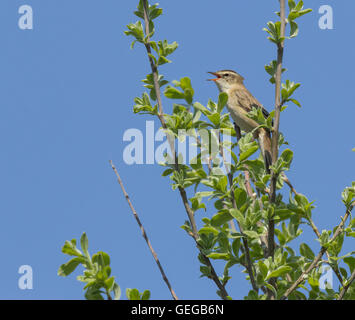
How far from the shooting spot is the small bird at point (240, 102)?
679 centimetres

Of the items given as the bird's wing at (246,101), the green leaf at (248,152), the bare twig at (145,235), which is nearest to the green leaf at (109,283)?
the bare twig at (145,235)

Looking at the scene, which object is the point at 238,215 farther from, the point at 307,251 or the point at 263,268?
the point at 307,251

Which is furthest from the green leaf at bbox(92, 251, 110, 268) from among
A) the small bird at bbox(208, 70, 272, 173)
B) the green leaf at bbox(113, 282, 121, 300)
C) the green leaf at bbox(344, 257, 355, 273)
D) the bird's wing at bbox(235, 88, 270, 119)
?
the bird's wing at bbox(235, 88, 270, 119)

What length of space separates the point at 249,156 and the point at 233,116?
3144mm

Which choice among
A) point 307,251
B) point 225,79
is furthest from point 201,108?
point 225,79

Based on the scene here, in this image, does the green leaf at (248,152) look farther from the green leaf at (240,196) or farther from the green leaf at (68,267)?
the green leaf at (68,267)

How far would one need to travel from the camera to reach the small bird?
679 cm

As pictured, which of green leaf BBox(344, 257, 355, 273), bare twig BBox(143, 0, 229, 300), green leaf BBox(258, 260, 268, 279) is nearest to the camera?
green leaf BBox(258, 260, 268, 279)

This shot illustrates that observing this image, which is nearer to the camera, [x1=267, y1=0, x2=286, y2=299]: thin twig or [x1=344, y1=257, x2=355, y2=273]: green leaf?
[x1=267, y1=0, x2=286, y2=299]: thin twig

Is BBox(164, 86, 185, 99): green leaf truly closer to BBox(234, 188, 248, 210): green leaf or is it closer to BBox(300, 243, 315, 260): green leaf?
BBox(234, 188, 248, 210): green leaf

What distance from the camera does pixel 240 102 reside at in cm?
782

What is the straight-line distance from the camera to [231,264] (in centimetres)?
443

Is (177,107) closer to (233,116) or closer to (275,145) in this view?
(275,145)
